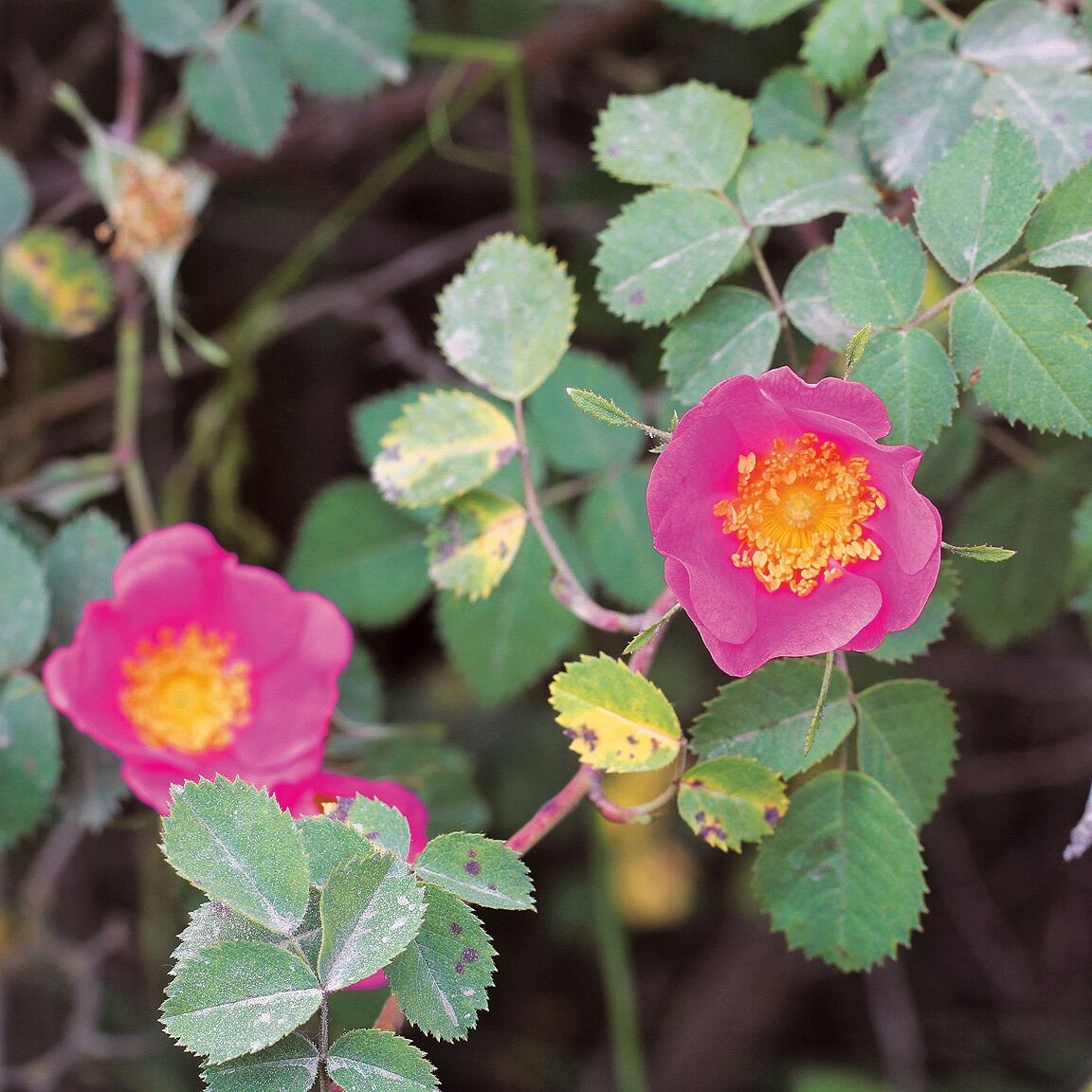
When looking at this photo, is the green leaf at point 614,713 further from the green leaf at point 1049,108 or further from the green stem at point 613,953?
the green stem at point 613,953

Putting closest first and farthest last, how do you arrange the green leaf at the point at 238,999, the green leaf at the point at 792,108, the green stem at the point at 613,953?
the green leaf at the point at 238,999, the green leaf at the point at 792,108, the green stem at the point at 613,953

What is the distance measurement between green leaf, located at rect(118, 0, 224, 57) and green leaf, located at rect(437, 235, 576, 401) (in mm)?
669

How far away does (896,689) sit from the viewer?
3.74 ft

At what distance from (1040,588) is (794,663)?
0.65 m

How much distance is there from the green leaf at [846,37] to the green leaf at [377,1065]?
1.08 m

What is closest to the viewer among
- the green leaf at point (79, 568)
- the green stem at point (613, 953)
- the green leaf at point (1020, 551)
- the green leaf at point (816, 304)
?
the green leaf at point (816, 304)

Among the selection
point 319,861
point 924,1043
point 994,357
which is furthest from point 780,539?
point 924,1043

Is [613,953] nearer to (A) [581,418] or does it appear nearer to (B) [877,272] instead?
(A) [581,418]

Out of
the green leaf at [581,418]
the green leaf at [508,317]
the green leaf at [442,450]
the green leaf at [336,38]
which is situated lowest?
the green leaf at [581,418]

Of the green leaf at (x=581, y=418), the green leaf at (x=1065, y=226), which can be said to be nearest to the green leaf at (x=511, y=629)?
the green leaf at (x=581, y=418)

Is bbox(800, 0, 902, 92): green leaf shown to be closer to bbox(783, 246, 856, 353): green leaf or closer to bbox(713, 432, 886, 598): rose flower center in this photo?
bbox(783, 246, 856, 353): green leaf

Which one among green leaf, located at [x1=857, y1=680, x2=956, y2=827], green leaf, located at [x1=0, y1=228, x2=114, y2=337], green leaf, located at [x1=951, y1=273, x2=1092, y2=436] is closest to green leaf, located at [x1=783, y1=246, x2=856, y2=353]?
green leaf, located at [x1=951, y1=273, x2=1092, y2=436]

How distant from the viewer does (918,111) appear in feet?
4.06

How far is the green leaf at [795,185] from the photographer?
1187mm
